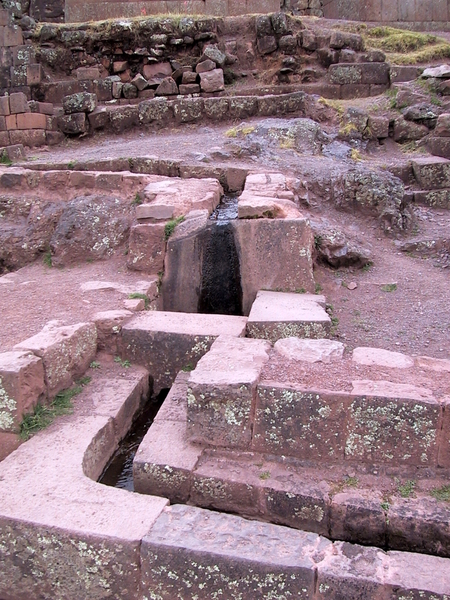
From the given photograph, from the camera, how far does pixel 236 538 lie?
2748 millimetres

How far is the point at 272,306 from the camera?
191 inches

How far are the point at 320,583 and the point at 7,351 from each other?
8.41 feet

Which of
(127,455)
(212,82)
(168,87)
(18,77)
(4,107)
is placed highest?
(18,77)

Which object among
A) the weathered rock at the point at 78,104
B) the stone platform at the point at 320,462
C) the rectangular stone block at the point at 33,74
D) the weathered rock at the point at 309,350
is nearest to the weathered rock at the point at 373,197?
the weathered rock at the point at 309,350

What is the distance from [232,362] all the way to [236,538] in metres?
1.14

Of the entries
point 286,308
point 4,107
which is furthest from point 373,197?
point 4,107

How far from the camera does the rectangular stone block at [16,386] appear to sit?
3.48m

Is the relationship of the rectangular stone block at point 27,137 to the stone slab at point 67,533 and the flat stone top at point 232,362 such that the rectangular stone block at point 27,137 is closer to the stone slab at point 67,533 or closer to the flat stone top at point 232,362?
the flat stone top at point 232,362

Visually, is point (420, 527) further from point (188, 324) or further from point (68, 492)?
point (188, 324)

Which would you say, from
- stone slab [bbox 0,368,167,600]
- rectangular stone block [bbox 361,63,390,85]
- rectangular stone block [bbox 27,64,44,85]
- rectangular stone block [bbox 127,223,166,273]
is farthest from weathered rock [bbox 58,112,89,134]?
stone slab [bbox 0,368,167,600]

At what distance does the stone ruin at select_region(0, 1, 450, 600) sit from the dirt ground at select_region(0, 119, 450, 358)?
0.25 m

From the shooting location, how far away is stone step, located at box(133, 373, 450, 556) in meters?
2.93

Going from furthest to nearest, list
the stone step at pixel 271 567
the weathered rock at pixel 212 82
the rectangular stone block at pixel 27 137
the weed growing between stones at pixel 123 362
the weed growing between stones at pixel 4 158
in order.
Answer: the weathered rock at pixel 212 82 → the rectangular stone block at pixel 27 137 → the weed growing between stones at pixel 4 158 → the weed growing between stones at pixel 123 362 → the stone step at pixel 271 567

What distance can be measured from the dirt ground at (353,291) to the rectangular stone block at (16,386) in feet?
1.69
